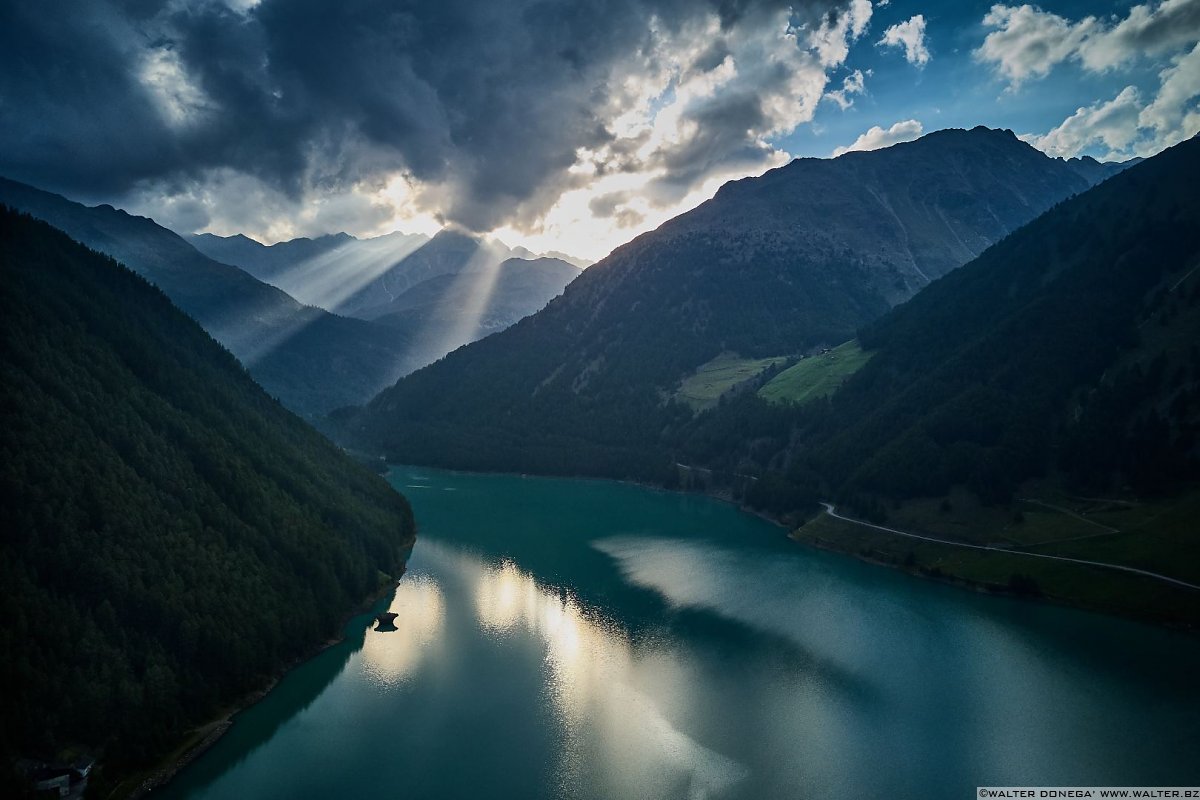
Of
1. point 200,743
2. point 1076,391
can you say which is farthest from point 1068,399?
point 200,743

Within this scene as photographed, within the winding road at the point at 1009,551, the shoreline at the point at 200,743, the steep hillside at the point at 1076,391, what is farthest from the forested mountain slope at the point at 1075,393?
the shoreline at the point at 200,743

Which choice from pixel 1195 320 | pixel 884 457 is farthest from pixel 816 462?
pixel 1195 320

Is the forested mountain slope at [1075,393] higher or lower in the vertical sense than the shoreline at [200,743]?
higher

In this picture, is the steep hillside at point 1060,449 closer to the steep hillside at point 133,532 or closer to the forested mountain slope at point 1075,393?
the forested mountain slope at point 1075,393

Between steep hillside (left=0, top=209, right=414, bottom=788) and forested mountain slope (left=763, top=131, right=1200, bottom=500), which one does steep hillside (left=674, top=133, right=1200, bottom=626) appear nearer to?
forested mountain slope (left=763, top=131, right=1200, bottom=500)

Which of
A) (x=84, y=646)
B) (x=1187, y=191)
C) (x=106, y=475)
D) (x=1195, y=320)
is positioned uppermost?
(x=1187, y=191)

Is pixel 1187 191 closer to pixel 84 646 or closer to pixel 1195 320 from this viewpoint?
pixel 1195 320
